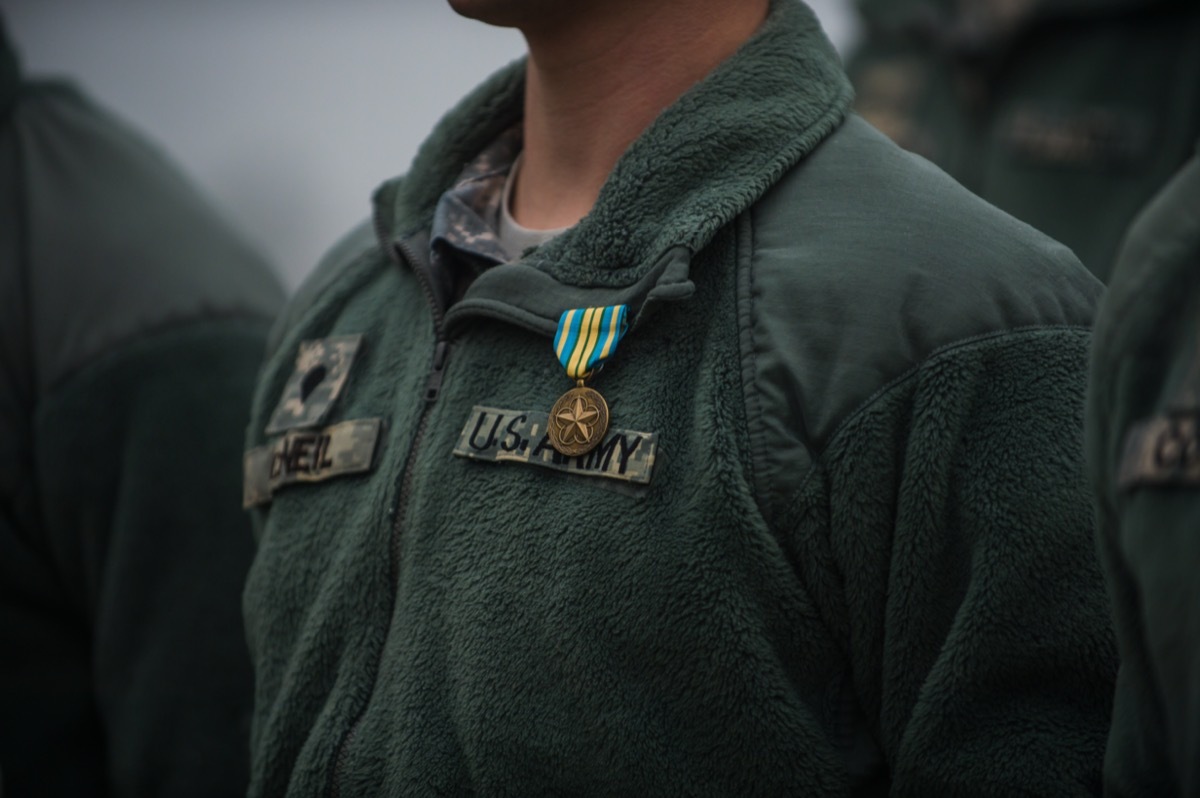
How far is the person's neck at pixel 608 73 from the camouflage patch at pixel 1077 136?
1.90 m

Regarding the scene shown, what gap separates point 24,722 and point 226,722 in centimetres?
25

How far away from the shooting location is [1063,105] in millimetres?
3123

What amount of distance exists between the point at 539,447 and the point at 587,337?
9 centimetres

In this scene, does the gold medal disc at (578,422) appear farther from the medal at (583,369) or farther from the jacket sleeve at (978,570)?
the jacket sleeve at (978,570)

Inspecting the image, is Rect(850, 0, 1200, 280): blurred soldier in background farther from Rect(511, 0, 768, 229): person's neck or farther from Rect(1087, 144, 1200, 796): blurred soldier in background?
Rect(1087, 144, 1200, 796): blurred soldier in background

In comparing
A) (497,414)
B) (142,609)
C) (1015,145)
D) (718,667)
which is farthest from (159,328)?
(1015,145)

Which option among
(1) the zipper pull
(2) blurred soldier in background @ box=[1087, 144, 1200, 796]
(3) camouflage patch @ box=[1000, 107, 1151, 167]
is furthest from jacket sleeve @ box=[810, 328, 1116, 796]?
(3) camouflage patch @ box=[1000, 107, 1151, 167]

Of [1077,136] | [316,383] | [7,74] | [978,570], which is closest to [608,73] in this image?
[316,383]

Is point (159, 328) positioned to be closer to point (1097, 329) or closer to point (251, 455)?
point (251, 455)

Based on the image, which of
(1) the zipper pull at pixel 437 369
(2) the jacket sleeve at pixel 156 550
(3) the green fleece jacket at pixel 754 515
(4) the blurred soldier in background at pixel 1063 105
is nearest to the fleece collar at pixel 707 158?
(3) the green fleece jacket at pixel 754 515

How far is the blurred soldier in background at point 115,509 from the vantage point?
1.72 metres

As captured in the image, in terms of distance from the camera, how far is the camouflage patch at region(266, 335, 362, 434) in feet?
4.34

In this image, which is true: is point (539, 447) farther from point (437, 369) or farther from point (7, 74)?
point (7, 74)

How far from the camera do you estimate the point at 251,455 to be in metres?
1.41
